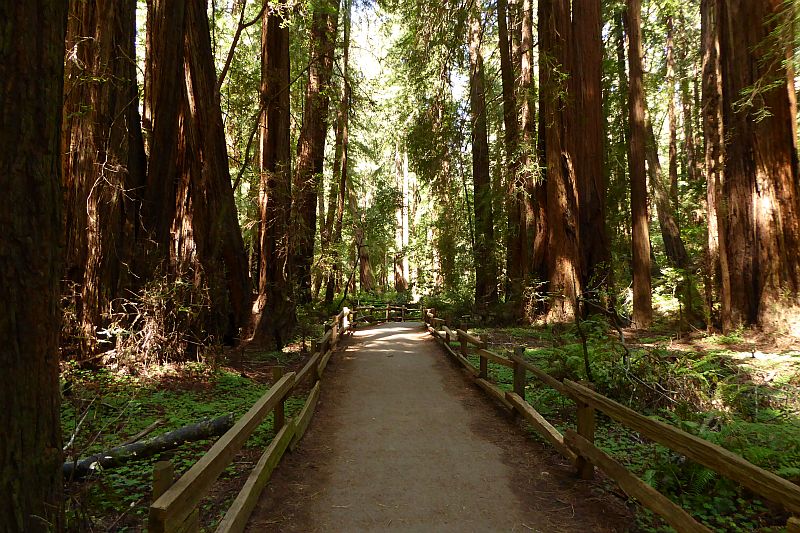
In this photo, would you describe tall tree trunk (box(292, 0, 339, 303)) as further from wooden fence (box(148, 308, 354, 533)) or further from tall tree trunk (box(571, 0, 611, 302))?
wooden fence (box(148, 308, 354, 533))

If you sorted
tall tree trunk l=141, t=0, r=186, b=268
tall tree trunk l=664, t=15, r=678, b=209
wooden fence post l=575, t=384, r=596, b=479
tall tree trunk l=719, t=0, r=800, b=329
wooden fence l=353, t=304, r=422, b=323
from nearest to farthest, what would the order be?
1. wooden fence post l=575, t=384, r=596, b=479
2. tall tree trunk l=719, t=0, r=800, b=329
3. tall tree trunk l=141, t=0, r=186, b=268
4. tall tree trunk l=664, t=15, r=678, b=209
5. wooden fence l=353, t=304, r=422, b=323

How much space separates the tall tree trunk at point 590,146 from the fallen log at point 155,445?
36.9 ft

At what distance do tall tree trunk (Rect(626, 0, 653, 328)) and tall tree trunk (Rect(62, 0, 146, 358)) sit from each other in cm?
1294

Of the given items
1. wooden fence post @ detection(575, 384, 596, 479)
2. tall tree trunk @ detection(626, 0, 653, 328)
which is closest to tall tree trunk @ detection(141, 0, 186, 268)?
wooden fence post @ detection(575, 384, 596, 479)

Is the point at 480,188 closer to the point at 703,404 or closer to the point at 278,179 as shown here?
the point at 278,179

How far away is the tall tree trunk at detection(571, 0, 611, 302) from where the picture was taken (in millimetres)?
14180

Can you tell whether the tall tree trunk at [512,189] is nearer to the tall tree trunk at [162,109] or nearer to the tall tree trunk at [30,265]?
the tall tree trunk at [162,109]

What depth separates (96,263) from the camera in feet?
28.1

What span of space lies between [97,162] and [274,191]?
4683mm

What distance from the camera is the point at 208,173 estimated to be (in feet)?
36.1

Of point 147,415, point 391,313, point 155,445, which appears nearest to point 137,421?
point 147,415

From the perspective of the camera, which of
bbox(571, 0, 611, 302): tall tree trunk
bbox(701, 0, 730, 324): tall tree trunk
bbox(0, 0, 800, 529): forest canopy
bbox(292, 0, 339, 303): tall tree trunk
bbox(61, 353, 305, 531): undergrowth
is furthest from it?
bbox(571, 0, 611, 302): tall tree trunk

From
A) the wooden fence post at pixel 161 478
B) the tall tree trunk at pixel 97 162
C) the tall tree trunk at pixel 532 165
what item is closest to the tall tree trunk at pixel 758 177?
the tall tree trunk at pixel 532 165

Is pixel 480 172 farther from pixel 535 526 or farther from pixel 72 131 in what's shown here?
pixel 535 526
